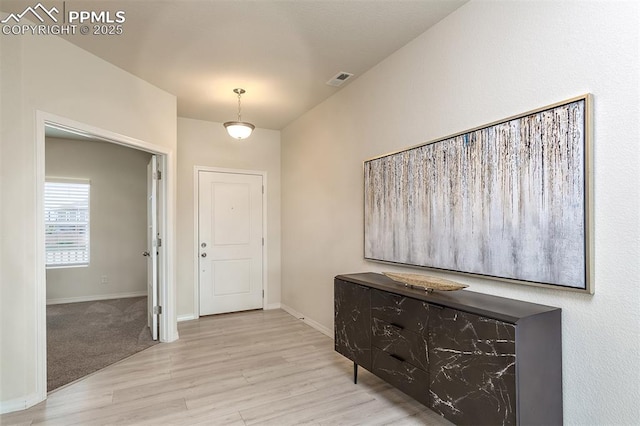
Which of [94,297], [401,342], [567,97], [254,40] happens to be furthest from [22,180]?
[94,297]

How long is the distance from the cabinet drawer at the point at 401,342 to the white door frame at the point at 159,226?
8.15 ft

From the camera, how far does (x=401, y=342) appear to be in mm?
2275

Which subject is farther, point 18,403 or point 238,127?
point 238,127

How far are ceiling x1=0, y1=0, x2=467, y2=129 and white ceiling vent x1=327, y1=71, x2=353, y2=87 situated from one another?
60 millimetres

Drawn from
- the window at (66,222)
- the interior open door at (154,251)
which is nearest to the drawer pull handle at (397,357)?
the interior open door at (154,251)

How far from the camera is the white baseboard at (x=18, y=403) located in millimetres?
2361

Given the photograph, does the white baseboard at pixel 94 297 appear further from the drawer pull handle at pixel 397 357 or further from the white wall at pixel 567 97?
the drawer pull handle at pixel 397 357

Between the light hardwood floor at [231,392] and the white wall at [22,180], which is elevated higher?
the white wall at [22,180]

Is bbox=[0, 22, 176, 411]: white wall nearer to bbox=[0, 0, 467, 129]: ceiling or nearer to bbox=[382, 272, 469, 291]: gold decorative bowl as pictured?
bbox=[0, 0, 467, 129]: ceiling

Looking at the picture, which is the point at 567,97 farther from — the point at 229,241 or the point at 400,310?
the point at 229,241

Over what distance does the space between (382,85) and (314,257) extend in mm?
2238

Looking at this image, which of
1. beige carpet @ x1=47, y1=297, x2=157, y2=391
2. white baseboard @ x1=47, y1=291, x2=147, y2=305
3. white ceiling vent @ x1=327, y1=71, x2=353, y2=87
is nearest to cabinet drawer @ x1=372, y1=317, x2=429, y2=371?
white ceiling vent @ x1=327, y1=71, x2=353, y2=87

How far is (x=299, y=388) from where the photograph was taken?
8.93ft

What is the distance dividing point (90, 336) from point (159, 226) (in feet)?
5.10
